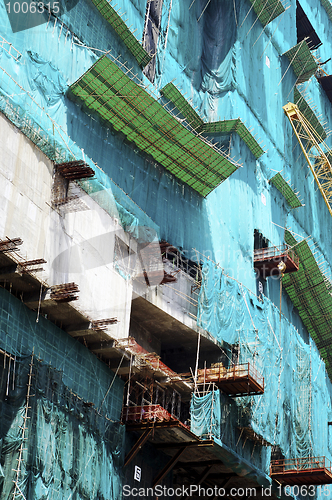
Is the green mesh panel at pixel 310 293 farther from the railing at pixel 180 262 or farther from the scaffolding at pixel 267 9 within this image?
the scaffolding at pixel 267 9

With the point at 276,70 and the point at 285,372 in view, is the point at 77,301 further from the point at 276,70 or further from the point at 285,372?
the point at 276,70

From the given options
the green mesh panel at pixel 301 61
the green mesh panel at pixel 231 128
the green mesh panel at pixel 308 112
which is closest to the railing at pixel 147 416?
the green mesh panel at pixel 231 128

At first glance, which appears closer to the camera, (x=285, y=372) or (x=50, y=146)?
(x=50, y=146)

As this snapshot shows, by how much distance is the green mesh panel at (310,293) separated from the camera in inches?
2157

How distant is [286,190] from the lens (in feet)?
181

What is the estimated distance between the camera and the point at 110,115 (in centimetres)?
3822

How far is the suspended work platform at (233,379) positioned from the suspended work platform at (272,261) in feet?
37.4

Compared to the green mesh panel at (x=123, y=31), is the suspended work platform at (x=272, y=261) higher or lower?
lower

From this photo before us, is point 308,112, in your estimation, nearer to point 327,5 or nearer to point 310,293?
point 310,293

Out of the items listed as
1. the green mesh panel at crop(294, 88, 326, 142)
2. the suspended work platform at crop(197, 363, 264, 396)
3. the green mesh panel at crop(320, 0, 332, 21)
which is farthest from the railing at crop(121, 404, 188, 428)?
the green mesh panel at crop(320, 0, 332, 21)

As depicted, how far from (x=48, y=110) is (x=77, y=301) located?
9.52 m

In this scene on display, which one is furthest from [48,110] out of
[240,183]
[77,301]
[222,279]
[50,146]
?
[240,183]

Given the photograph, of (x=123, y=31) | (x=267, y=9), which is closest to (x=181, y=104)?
(x=123, y=31)

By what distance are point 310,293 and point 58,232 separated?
3102 cm
